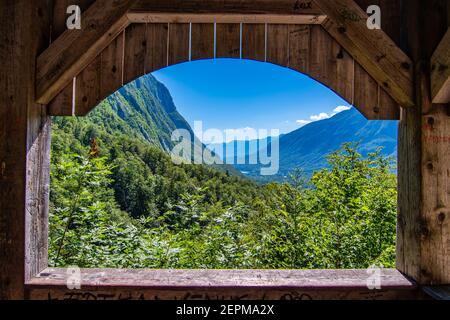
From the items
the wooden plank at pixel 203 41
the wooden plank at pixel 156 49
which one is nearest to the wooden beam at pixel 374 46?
the wooden plank at pixel 203 41

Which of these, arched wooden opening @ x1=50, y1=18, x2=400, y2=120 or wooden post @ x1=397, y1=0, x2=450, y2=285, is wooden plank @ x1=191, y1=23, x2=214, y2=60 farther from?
wooden post @ x1=397, y1=0, x2=450, y2=285

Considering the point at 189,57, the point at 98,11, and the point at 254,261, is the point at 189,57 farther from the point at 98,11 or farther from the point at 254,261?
the point at 254,261

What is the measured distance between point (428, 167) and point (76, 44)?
170cm

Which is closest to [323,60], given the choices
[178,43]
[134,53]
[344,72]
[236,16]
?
[344,72]

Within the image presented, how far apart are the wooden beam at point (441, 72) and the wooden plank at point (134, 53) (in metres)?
1.35

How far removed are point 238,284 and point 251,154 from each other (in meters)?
1.23

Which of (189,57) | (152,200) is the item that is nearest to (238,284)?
(189,57)

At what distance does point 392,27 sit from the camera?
167cm

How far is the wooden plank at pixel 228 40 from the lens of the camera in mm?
1711

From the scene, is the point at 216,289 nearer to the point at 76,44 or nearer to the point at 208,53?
the point at 208,53

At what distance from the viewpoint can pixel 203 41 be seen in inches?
67.6

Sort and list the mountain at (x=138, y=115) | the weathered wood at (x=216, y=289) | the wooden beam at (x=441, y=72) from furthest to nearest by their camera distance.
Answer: the mountain at (x=138, y=115), the weathered wood at (x=216, y=289), the wooden beam at (x=441, y=72)

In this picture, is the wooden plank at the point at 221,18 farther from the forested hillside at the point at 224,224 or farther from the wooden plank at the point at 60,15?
the forested hillside at the point at 224,224

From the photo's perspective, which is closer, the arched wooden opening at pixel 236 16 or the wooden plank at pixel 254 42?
the arched wooden opening at pixel 236 16
